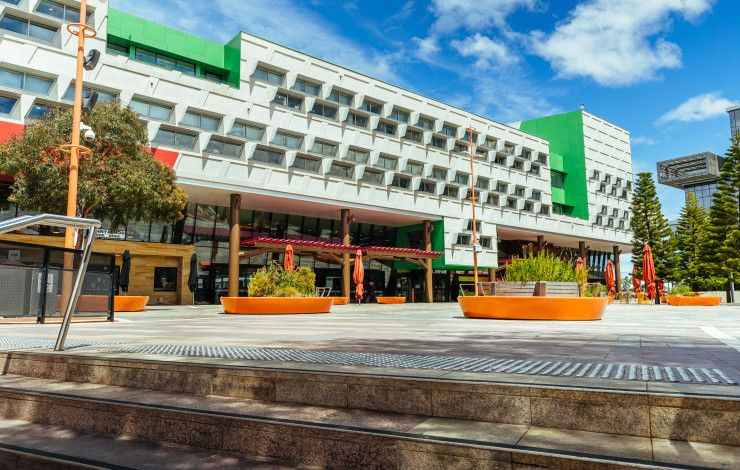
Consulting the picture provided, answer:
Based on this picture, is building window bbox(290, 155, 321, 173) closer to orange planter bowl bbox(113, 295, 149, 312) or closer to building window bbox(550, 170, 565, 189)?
→ orange planter bowl bbox(113, 295, 149, 312)

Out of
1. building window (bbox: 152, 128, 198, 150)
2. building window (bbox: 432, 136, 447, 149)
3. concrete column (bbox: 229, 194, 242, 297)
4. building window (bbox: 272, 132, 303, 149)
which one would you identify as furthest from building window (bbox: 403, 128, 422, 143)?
building window (bbox: 152, 128, 198, 150)

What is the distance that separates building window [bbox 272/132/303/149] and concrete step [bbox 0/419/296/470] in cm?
3153

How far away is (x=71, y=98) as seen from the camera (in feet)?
86.6

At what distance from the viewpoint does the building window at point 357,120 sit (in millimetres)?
39000

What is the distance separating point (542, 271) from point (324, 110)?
2729 cm

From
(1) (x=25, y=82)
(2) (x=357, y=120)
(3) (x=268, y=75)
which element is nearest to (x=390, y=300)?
(2) (x=357, y=120)

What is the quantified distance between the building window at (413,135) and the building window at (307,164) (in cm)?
1013

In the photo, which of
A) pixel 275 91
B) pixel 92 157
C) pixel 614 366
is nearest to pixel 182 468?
pixel 614 366

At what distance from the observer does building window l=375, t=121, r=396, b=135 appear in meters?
41.1

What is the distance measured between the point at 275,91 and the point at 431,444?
3401 centimetres

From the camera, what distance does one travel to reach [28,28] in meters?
26.5

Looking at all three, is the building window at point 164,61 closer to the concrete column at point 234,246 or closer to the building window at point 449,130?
the concrete column at point 234,246

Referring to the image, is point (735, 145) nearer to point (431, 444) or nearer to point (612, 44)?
point (612, 44)

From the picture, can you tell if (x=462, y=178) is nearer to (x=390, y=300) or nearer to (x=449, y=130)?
(x=449, y=130)
